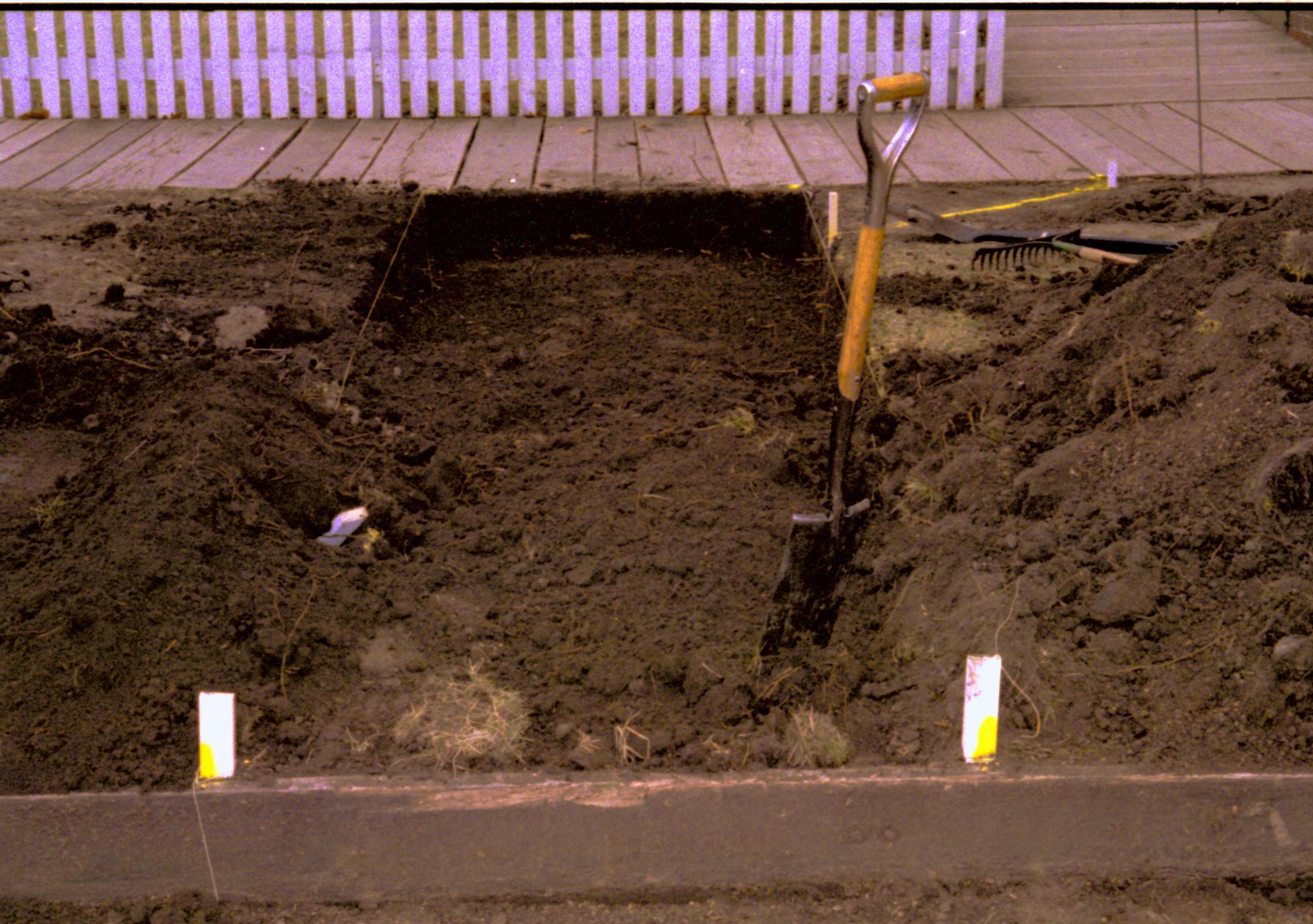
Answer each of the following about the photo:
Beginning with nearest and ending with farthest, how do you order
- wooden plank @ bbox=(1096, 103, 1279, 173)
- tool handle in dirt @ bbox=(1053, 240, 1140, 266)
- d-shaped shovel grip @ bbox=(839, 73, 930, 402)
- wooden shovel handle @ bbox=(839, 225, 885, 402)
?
1. d-shaped shovel grip @ bbox=(839, 73, 930, 402)
2. wooden shovel handle @ bbox=(839, 225, 885, 402)
3. tool handle in dirt @ bbox=(1053, 240, 1140, 266)
4. wooden plank @ bbox=(1096, 103, 1279, 173)

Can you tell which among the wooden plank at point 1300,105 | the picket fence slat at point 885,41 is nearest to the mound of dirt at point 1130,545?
the wooden plank at point 1300,105

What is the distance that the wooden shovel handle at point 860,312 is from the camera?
7.13 ft

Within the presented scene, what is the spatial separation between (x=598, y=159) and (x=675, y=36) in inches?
50.1

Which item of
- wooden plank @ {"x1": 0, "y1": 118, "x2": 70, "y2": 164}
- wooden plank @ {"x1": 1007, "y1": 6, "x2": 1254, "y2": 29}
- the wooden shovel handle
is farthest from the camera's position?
wooden plank @ {"x1": 1007, "y1": 6, "x2": 1254, "y2": 29}

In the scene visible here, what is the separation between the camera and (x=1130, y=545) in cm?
199

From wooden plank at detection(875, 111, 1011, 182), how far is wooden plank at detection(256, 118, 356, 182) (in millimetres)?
2330

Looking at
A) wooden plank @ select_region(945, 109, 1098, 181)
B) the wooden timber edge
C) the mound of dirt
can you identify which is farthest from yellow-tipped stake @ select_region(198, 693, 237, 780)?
wooden plank @ select_region(945, 109, 1098, 181)

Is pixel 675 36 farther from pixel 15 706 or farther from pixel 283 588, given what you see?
pixel 15 706

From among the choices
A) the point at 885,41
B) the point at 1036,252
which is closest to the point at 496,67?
the point at 885,41

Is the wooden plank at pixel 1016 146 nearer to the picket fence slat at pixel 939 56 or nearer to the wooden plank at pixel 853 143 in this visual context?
the picket fence slat at pixel 939 56

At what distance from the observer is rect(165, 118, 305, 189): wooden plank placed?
4.57m

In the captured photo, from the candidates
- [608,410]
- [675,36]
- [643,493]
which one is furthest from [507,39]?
[643,493]

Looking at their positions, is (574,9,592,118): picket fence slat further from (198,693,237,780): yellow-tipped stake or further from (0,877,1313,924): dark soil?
(0,877,1313,924): dark soil

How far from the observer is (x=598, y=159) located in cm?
487
